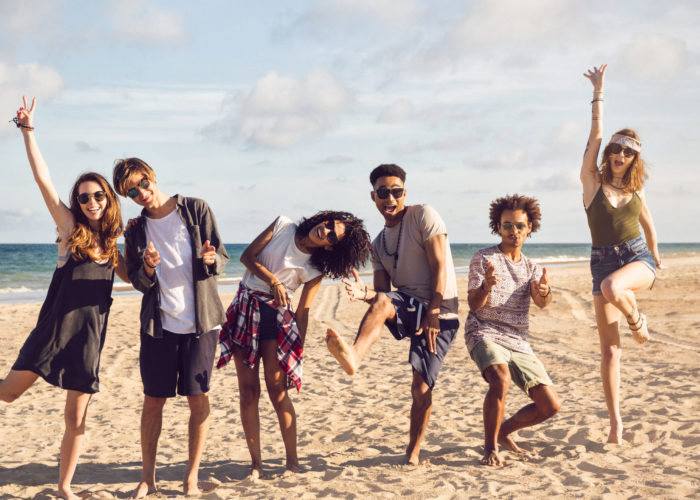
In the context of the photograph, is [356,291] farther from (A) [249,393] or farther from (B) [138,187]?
(B) [138,187]

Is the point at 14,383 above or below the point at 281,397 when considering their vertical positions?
above

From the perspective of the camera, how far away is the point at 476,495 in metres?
4.12

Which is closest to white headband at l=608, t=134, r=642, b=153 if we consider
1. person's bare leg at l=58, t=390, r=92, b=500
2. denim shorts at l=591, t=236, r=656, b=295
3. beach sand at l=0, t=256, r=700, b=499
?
denim shorts at l=591, t=236, r=656, b=295

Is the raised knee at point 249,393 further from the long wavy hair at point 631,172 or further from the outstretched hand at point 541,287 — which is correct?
the long wavy hair at point 631,172

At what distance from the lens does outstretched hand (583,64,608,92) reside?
5.16 meters

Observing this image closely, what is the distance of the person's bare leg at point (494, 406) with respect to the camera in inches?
183

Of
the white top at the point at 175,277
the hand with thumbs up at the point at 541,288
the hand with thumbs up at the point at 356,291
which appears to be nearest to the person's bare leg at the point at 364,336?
the hand with thumbs up at the point at 356,291

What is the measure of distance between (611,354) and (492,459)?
1318mm

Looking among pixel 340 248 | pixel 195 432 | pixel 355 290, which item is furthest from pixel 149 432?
pixel 340 248

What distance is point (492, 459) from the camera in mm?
4789

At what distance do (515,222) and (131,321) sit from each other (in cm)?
1080

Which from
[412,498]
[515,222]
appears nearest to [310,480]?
[412,498]

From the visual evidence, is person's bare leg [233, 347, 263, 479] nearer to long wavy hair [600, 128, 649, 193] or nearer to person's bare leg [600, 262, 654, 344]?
person's bare leg [600, 262, 654, 344]

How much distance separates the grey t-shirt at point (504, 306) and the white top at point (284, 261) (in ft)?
4.12
